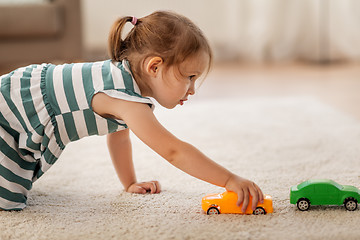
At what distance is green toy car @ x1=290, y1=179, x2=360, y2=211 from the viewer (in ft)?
3.20

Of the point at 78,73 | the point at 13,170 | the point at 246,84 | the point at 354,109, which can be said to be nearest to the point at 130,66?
the point at 78,73

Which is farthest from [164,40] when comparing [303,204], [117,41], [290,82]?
[290,82]

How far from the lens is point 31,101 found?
1.04 metres

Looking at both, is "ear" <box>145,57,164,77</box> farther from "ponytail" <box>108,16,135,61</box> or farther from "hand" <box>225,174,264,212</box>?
"hand" <box>225,174,264,212</box>

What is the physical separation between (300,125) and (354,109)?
363 millimetres

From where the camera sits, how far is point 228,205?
38.7 inches

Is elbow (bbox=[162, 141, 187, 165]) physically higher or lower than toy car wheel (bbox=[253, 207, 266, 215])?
higher

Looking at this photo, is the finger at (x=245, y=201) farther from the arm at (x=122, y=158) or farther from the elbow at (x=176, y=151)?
the arm at (x=122, y=158)

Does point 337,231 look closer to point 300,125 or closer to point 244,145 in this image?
point 244,145

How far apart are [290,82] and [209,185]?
5.10 ft

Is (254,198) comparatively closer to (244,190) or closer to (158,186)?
(244,190)

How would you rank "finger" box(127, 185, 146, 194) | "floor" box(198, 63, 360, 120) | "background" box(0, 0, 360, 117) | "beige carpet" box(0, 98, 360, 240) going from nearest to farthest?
"beige carpet" box(0, 98, 360, 240) → "finger" box(127, 185, 146, 194) → "floor" box(198, 63, 360, 120) → "background" box(0, 0, 360, 117)

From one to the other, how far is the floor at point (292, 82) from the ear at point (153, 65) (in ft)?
3.49

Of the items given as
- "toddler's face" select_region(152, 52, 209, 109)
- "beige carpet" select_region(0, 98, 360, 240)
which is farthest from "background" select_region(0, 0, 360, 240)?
"toddler's face" select_region(152, 52, 209, 109)
